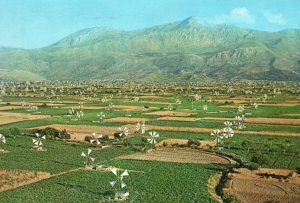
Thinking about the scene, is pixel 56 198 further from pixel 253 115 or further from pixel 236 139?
pixel 253 115

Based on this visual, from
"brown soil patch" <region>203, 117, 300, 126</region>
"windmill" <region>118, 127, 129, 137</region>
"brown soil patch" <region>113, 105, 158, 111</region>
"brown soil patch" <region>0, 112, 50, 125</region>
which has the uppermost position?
"windmill" <region>118, 127, 129, 137</region>

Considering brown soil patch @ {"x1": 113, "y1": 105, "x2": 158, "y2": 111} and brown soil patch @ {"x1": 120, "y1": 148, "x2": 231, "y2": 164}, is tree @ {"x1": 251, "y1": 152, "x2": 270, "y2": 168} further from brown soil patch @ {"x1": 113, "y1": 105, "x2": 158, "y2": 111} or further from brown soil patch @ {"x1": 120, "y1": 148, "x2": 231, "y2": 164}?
brown soil patch @ {"x1": 113, "y1": 105, "x2": 158, "y2": 111}

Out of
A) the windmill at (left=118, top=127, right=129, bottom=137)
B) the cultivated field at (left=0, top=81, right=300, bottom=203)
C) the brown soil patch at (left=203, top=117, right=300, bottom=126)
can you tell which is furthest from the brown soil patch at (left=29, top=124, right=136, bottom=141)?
the brown soil patch at (left=203, top=117, right=300, bottom=126)

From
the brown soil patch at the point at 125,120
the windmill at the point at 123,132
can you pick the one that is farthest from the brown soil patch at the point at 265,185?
the brown soil patch at the point at 125,120

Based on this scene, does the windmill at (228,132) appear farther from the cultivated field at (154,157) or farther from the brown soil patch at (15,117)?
the brown soil patch at (15,117)

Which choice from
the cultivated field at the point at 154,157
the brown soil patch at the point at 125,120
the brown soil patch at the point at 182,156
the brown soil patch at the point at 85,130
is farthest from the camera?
the brown soil patch at the point at 125,120
